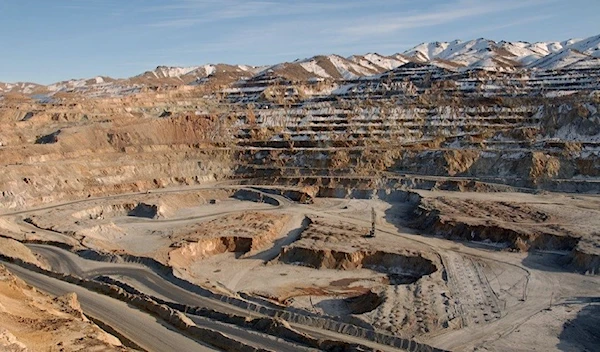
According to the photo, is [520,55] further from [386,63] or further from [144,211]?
[144,211]

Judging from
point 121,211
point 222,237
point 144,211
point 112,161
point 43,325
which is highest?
point 112,161

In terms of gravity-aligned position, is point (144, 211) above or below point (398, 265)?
above

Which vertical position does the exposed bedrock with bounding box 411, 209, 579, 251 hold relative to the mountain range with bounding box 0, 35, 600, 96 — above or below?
below

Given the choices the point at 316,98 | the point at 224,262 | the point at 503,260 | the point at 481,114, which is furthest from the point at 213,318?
the point at 316,98

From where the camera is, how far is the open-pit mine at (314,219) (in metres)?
26.4

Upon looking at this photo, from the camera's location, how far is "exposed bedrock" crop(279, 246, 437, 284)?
41.0 meters

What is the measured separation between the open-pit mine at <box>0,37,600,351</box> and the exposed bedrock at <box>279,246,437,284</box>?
0.42 feet

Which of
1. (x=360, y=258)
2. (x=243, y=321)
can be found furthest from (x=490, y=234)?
(x=243, y=321)

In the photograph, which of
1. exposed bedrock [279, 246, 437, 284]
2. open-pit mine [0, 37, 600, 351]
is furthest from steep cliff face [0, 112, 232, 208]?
exposed bedrock [279, 246, 437, 284]

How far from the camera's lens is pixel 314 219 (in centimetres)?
5322

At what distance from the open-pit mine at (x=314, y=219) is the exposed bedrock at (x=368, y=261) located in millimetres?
129

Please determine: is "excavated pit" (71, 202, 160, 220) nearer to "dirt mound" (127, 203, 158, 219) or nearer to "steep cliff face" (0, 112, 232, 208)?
"dirt mound" (127, 203, 158, 219)

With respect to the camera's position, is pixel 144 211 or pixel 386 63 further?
pixel 386 63

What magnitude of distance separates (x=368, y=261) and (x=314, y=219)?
1174 centimetres
